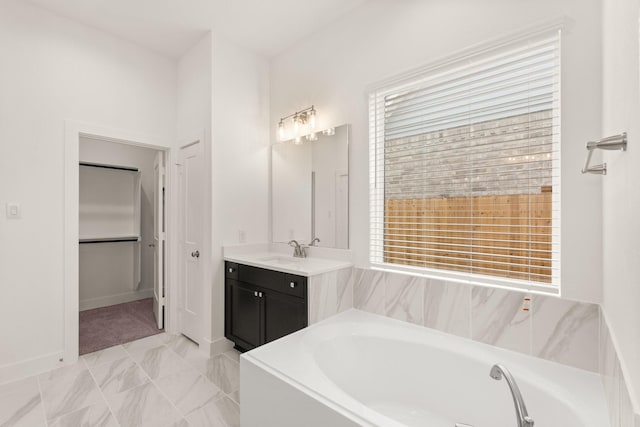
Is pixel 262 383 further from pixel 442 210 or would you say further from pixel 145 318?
pixel 145 318

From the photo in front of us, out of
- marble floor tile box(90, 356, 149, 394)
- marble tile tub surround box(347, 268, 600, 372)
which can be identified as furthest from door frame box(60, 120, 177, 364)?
marble tile tub surround box(347, 268, 600, 372)

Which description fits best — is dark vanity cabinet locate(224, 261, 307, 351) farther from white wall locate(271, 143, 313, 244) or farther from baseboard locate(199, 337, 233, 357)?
white wall locate(271, 143, 313, 244)

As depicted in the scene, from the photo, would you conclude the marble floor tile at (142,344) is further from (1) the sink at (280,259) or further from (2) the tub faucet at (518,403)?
(2) the tub faucet at (518,403)

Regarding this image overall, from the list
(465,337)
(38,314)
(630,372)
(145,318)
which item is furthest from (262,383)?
(145,318)

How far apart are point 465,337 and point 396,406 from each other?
1.85 ft

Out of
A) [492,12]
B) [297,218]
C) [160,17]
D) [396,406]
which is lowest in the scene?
[396,406]

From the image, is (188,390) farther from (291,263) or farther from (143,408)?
(291,263)

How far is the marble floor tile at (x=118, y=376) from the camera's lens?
2182mm

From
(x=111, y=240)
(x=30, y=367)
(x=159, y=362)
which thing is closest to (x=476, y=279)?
(x=159, y=362)

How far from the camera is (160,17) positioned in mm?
2566

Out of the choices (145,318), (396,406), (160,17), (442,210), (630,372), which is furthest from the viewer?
(145,318)

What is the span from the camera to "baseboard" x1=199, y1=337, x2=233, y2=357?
8.89ft

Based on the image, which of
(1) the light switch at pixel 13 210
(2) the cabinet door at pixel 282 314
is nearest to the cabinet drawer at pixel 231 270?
(2) the cabinet door at pixel 282 314

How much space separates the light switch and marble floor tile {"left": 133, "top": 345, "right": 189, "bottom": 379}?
4.72 feet
